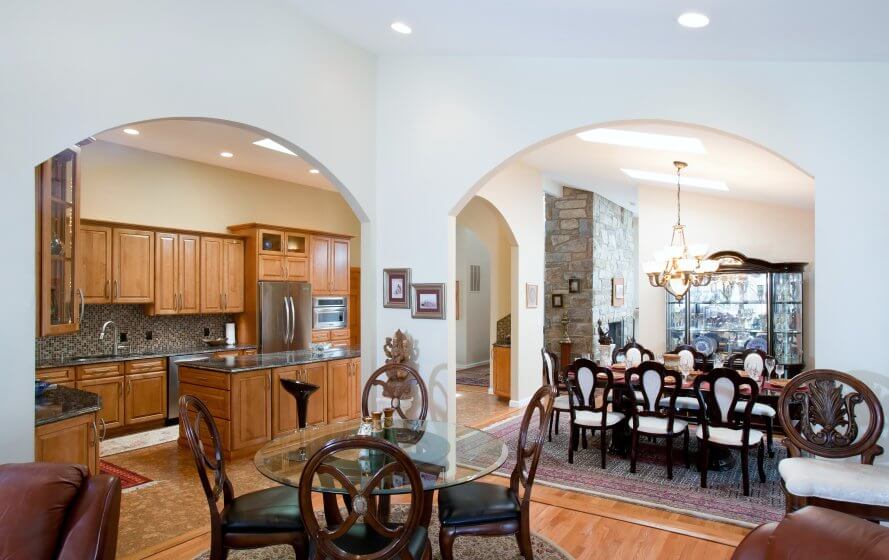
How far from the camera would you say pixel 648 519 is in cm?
369

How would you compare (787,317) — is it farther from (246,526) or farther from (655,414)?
(246,526)

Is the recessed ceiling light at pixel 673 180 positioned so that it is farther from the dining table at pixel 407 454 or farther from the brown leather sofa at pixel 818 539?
the brown leather sofa at pixel 818 539

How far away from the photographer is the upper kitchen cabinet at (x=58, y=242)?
2947 mm

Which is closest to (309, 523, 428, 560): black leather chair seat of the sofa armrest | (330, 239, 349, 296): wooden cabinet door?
the sofa armrest

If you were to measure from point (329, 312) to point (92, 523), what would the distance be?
632cm

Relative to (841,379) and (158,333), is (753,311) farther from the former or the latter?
(158,333)

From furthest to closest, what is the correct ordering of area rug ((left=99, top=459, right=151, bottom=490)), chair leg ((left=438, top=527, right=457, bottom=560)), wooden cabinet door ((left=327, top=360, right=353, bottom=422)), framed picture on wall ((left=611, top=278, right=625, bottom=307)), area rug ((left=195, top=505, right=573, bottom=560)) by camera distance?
framed picture on wall ((left=611, top=278, right=625, bottom=307)) < wooden cabinet door ((left=327, top=360, right=353, bottom=422)) < area rug ((left=99, top=459, right=151, bottom=490)) < area rug ((left=195, top=505, right=573, bottom=560)) < chair leg ((left=438, top=527, right=457, bottom=560))

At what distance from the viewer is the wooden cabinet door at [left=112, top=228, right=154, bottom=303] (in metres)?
6.07

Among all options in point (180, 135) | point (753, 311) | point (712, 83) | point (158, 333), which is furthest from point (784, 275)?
point (158, 333)

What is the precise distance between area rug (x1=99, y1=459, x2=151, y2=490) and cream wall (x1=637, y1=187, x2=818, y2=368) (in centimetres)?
603

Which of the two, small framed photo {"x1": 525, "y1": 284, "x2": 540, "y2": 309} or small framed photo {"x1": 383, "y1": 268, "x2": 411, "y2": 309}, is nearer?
small framed photo {"x1": 383, "y1": 268, "x2": 411, "y2": 309}

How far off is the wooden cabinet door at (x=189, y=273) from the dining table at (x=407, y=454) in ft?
13.2

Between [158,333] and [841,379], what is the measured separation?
666cm

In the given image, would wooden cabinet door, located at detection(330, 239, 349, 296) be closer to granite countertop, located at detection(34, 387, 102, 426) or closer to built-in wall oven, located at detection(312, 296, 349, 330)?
built-in wall oven, located at detection(312, 296, 349, 330)
